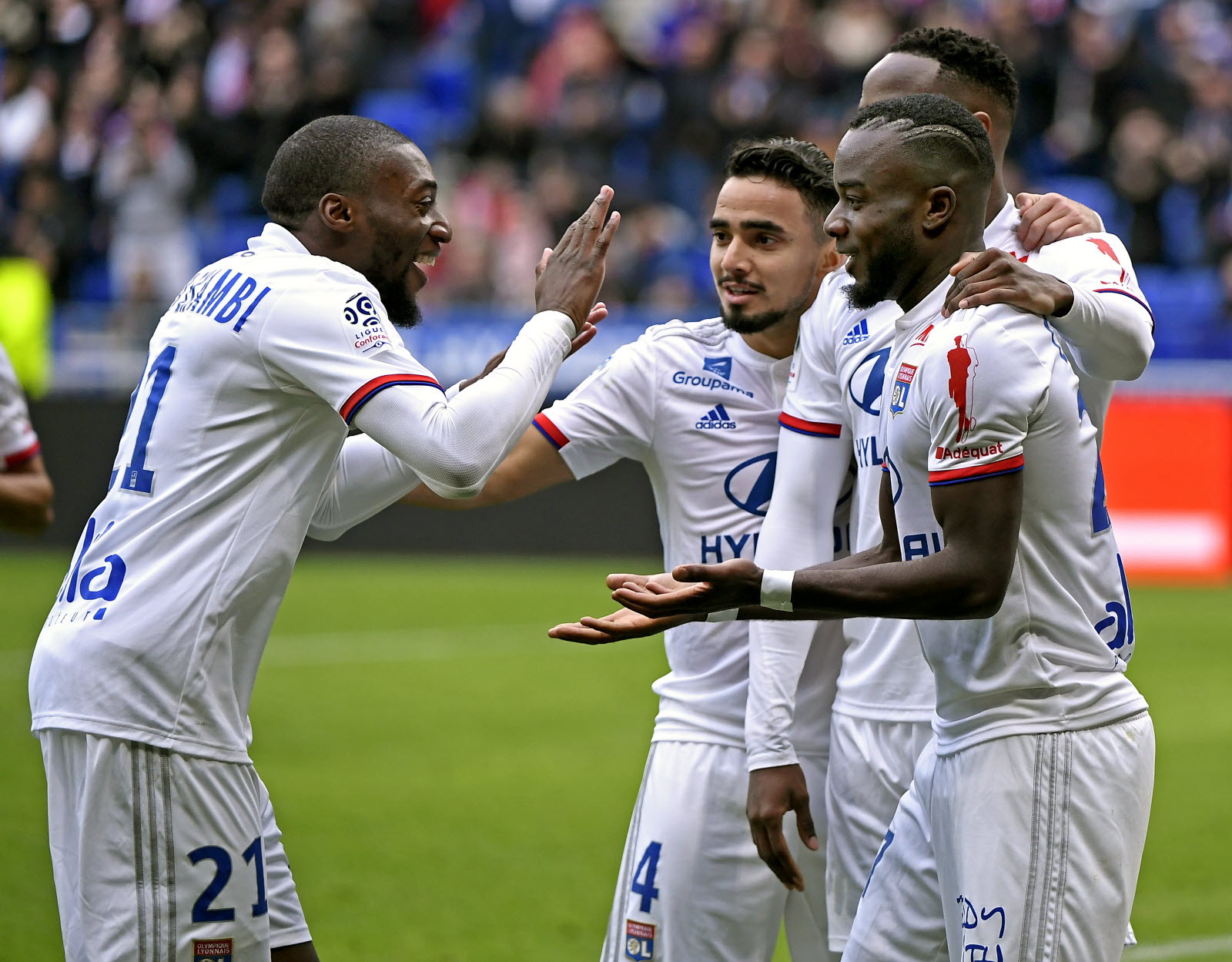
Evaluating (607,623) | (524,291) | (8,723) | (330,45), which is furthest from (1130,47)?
(607,623)

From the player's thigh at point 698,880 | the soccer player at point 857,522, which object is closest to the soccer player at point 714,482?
the player's thigh at point 698,880

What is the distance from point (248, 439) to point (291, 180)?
60cm

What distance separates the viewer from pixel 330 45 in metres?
19.0

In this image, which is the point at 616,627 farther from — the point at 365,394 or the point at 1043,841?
the point at 1043,841

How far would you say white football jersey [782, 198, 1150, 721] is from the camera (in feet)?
11.9

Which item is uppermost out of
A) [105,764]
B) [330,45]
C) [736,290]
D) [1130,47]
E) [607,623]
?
[330,45]

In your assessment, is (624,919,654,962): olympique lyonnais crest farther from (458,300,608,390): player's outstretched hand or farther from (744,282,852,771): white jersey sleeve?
(458,300,608,390): player's outstretched hand

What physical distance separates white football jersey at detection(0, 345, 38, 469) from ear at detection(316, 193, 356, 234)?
6.00ft

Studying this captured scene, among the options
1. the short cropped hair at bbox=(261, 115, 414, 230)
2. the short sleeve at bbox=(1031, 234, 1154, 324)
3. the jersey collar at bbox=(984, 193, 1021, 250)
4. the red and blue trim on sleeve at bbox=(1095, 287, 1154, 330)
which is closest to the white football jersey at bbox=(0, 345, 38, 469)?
the short cropped hair at bbox=(261, 115, 414, 230)

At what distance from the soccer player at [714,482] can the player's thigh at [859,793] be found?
134 millimetres

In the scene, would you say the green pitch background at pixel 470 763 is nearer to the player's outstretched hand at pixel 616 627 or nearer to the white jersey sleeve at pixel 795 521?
the white jersey sleeve at pixel 795 521

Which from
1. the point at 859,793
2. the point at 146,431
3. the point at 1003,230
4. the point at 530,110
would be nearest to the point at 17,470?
the point at 146,431

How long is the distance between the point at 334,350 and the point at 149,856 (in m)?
1.02

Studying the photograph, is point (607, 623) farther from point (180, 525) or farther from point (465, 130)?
point (465, 130)
